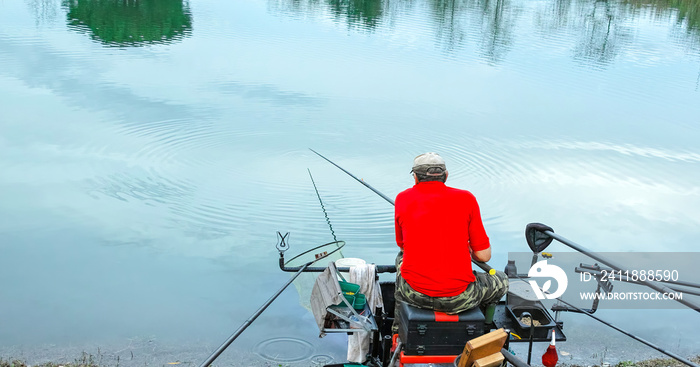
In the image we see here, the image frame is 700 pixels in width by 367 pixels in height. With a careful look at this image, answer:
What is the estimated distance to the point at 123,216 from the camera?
22.9 feet

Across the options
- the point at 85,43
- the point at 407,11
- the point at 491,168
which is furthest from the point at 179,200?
the point at 407,11

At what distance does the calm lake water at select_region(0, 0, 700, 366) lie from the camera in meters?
5.27

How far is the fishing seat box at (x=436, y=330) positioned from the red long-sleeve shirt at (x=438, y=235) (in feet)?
0.36

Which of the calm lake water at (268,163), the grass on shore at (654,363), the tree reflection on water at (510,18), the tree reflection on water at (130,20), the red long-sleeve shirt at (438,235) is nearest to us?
the red long-sleeve shirt at (438,235)

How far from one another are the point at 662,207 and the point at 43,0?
19317 mm

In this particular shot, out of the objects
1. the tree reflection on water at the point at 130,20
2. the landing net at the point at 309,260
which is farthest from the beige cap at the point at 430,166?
the tree reflection on water at the point at 130,20

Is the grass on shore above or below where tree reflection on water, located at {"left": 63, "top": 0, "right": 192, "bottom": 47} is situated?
below

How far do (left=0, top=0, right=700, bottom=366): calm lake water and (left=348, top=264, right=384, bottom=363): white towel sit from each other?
3.37ft

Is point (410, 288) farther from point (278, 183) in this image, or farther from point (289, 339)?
point (278, 183)

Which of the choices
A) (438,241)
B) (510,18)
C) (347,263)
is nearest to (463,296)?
(438,241)

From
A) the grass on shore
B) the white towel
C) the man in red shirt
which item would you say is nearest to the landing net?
the white towel

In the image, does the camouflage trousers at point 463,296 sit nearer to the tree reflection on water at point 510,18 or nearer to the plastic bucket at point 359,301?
the plastic bucket at point 359,301

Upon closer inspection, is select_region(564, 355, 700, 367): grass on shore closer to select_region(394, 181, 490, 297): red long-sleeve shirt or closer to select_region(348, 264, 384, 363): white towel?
select_region(348, 264, 384, 363): white towel

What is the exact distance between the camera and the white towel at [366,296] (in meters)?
3.51
